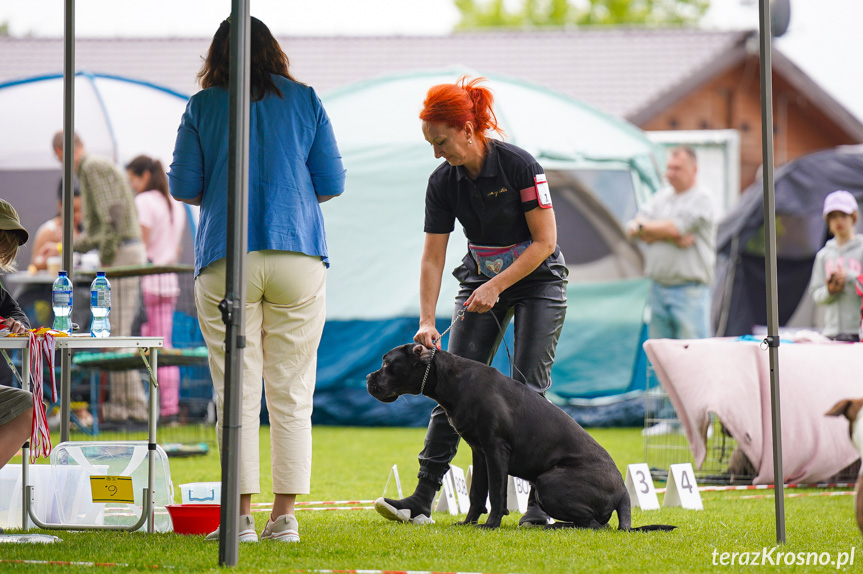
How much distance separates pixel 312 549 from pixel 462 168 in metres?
1.49

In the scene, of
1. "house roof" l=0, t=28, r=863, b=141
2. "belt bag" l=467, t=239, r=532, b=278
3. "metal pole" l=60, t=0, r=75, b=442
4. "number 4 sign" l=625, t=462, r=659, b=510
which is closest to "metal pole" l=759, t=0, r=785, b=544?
"belt bag" l=467, t=239, r=532, b=278

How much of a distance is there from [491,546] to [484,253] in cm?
115

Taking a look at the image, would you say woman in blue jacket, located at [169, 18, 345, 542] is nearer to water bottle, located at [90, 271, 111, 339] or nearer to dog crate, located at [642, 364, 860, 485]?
water bottle, located at [90, 271, 111, 339]

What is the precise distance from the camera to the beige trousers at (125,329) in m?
6.89

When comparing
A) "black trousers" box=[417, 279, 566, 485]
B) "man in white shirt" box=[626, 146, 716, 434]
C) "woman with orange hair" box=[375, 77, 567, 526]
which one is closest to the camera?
"woman with orange hair" box=[375, 77, 567, 526]

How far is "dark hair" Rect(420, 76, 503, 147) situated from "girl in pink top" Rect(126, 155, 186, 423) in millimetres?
3777

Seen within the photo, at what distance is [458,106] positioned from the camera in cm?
376

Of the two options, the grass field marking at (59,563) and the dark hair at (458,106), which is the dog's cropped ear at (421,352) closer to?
the dark hair at (458,106)

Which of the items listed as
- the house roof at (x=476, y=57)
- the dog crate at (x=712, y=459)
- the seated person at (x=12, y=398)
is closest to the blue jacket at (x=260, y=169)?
the seated person at (x=12, y=398)

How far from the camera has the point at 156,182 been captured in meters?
8.14

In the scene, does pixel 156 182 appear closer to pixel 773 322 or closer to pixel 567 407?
pixel 567 407

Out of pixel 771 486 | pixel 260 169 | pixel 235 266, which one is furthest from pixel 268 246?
pixel 771 486

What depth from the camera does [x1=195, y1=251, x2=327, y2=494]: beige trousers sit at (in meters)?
3.33

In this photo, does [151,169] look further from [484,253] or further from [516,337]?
[516,337]
